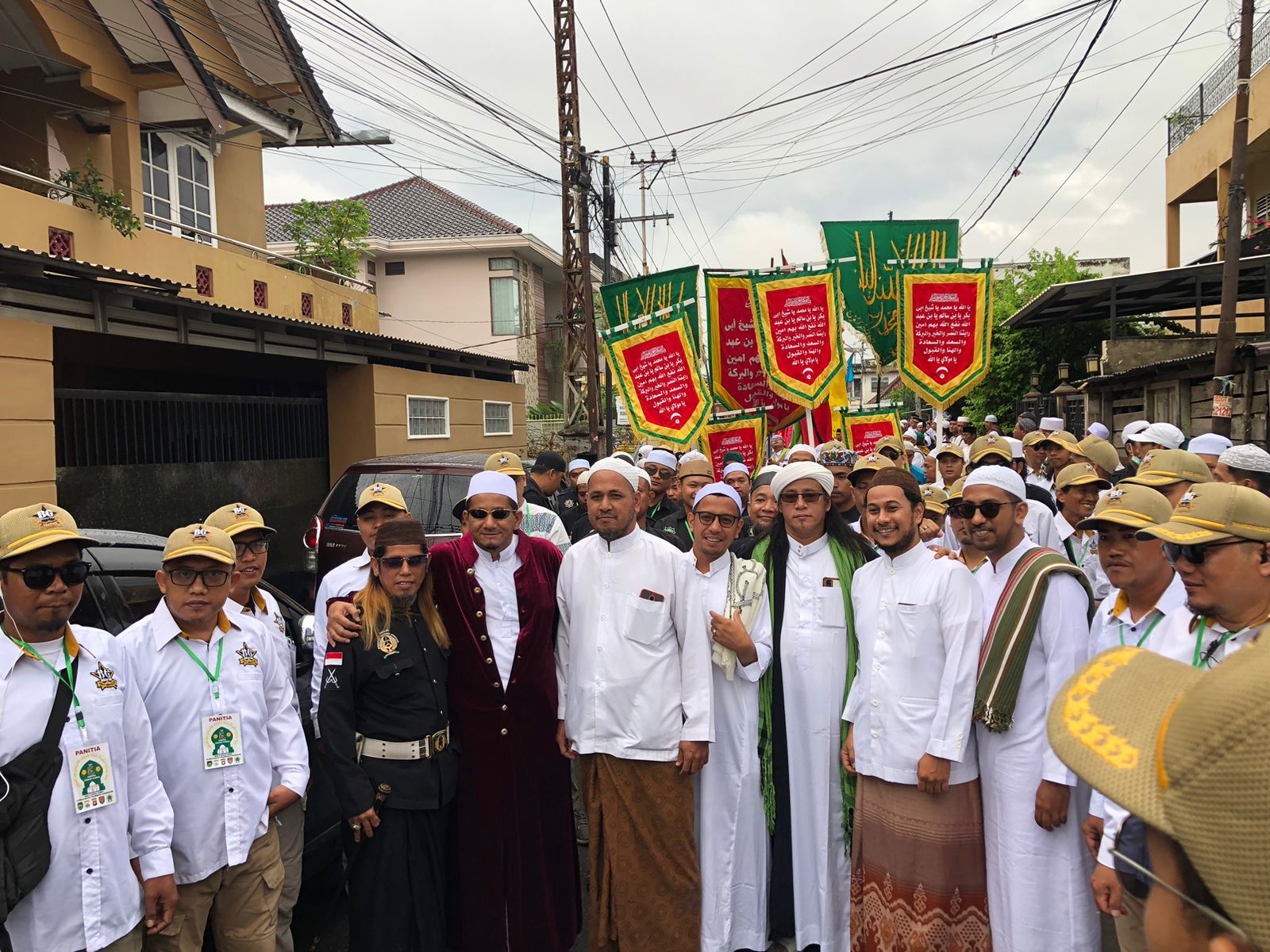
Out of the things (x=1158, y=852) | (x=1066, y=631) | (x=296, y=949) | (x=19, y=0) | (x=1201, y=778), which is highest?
(x=19, y=0)

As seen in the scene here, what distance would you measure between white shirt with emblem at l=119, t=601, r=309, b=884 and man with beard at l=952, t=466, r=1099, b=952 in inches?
100

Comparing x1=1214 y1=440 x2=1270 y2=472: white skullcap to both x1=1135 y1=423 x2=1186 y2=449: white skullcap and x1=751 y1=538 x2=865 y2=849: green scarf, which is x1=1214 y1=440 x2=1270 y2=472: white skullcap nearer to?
x1=1135 y1=423 x2=1186 y2=449: white skullcap

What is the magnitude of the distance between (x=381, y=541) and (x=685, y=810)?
5.45 feet

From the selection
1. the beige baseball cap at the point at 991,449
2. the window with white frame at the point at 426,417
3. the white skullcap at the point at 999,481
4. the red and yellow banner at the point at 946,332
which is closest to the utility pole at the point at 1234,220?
the beige baseball cap at the point at 991,449

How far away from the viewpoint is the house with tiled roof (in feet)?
94.4

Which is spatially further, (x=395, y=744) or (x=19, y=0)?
(x=19, y=0)

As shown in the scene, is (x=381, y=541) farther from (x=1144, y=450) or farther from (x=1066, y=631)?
(x=1144, y=450)

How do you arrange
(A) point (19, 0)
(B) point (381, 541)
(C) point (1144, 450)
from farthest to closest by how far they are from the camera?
1. (A) point (19, 0)
2. (C) point (1144, 450)
3. (B) point (381, 541)

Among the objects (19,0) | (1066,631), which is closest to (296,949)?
(1066,631)

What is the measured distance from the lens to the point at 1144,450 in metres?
6.12

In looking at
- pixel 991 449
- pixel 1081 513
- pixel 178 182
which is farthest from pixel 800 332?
pixel 178 182

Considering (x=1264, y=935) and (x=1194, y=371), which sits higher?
(x=1194, y=371)

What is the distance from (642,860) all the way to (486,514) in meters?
1.56

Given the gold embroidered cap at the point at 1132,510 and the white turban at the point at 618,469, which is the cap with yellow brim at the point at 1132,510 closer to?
the gold embroidered cap at the point at 1132,510
